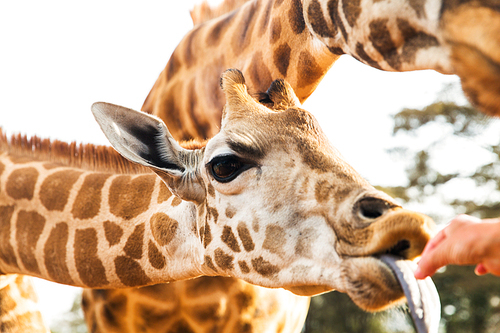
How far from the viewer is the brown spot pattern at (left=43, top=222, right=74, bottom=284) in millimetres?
3312

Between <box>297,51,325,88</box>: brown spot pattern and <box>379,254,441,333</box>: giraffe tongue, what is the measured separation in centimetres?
173

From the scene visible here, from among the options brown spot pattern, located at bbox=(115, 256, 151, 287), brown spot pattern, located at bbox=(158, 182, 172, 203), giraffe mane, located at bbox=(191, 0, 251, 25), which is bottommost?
brown spot pattern, located at bbox=(115, 256, 151, 287)

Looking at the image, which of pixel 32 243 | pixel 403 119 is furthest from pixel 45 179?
pixel 403 119

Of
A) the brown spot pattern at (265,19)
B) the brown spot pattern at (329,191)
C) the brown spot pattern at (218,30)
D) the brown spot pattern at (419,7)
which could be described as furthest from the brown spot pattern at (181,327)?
the brown spot pattern at (419,7)

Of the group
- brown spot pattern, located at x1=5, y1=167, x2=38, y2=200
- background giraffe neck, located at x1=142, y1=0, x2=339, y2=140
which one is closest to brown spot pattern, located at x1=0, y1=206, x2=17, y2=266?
brown spot pattern, located at x1=5, y1=167, x2=38, y2=200

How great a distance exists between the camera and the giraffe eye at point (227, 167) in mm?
2592

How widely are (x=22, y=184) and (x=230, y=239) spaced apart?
1961 mm

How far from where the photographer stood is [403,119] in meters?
17.1

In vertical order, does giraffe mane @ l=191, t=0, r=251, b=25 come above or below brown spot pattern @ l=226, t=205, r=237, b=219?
above

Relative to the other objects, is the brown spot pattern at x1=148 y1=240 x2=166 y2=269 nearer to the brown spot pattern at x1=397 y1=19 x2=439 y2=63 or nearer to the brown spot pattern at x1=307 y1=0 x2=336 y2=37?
the brown spot pattern at x1=307 y1=0 x2=336 y2=37

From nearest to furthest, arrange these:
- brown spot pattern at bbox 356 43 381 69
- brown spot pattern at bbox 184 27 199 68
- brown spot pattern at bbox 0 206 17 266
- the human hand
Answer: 1. the human hand
2. brown spot pattern at bbox 356 43 381 69
3. brown spot pattern at bbox 0 206 17 266
4. brown spot pattern at bbox 184 27 199 68

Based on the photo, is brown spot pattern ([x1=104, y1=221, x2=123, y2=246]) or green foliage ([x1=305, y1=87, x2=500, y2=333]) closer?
brown spot pattern ([x1=104, y1=221, x2=123, y2=246])

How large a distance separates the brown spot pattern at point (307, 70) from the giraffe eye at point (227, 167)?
1.13 meters

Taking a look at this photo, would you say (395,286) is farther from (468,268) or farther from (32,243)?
(468,268)
